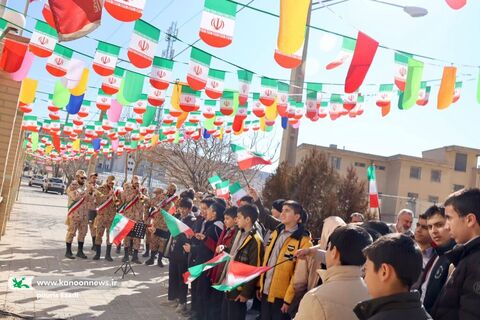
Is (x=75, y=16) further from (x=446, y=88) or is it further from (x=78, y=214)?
(x=78, y=214)

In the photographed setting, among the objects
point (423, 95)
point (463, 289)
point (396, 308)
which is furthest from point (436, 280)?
point (423, 95)

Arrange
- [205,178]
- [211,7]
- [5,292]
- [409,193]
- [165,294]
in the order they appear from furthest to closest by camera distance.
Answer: [409,193]
[205,178]
[165,294]
[5,292]
[211,7]

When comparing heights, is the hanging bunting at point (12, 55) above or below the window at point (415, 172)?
below

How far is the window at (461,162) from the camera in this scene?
37938mm

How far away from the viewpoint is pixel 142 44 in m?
7.13

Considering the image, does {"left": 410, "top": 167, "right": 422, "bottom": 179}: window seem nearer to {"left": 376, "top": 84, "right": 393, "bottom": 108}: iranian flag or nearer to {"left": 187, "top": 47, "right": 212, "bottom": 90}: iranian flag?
{"left": 376, "top": 84, "right": 393, "bottom": 108}: iranian flag

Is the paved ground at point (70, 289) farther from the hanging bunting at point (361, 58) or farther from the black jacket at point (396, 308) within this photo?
the black jacket at point (396, 308)

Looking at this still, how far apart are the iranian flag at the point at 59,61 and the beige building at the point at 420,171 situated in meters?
29.4

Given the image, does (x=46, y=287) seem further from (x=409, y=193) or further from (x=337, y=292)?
(x=409, y=193)

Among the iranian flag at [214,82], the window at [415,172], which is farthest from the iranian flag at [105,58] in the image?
the window at [415,172]

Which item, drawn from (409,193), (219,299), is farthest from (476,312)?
(409,193)

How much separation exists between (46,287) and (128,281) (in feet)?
5.61

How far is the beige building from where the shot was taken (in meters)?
36.9

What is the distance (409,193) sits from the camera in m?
37.3
